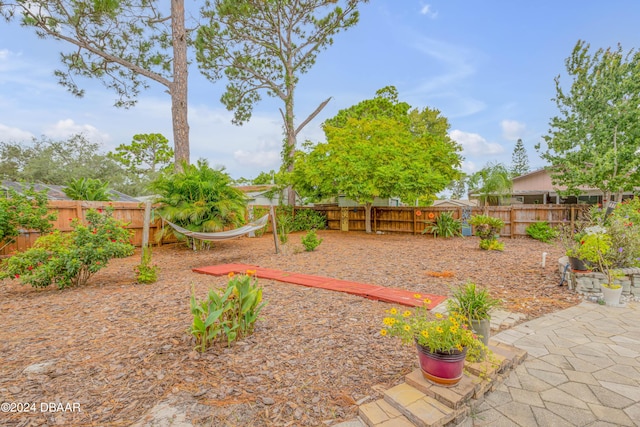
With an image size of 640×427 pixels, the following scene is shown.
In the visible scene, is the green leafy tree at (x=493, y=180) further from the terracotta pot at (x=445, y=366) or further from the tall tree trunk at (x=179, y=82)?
the terracotta pot at (x=445, y=366)

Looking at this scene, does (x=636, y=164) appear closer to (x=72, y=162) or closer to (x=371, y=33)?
(x=371, y=33)

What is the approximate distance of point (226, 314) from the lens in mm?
2400

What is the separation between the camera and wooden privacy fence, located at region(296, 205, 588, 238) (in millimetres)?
9312

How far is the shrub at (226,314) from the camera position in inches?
85.0

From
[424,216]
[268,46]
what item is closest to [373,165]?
[424,216]

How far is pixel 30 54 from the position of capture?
7.85m

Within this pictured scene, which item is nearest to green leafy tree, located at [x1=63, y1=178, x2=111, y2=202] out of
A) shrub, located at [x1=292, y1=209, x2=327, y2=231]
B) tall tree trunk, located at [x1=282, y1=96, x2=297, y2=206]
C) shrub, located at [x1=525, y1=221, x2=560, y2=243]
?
shrub, located at [x1=292, y1=209, x2=327, y2=231]

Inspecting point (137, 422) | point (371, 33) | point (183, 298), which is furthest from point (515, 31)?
point (137, 422)

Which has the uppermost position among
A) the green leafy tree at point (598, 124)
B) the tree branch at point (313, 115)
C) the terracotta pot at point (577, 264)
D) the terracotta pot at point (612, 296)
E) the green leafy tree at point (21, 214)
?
the tree branch at point (313, 115)

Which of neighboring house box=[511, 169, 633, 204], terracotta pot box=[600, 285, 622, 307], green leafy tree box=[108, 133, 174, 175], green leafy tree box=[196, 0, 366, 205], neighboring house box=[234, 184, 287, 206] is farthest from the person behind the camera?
green leafy tree box=[108, 133, 174, 175]

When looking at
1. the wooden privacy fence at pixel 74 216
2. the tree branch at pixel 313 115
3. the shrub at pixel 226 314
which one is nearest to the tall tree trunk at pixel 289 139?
the tree branch at pixel 313 115

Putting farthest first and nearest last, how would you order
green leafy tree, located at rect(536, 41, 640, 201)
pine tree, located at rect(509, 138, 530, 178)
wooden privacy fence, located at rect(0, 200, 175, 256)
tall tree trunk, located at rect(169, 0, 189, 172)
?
pine tree, located at rect(509, 138, 530, 178) → tall tree trunk, located at rect(169, 0, 189, 172) → green leafy tree, located at rect(536, 41, 640, 201) → wooden privacy fence, located at rect(0, 200, 175, 256)

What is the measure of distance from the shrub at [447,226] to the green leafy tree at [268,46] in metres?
6.41

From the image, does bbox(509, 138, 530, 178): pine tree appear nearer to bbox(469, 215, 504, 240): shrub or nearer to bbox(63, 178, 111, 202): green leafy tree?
bbox(469, 215, 504, 240): shrub
